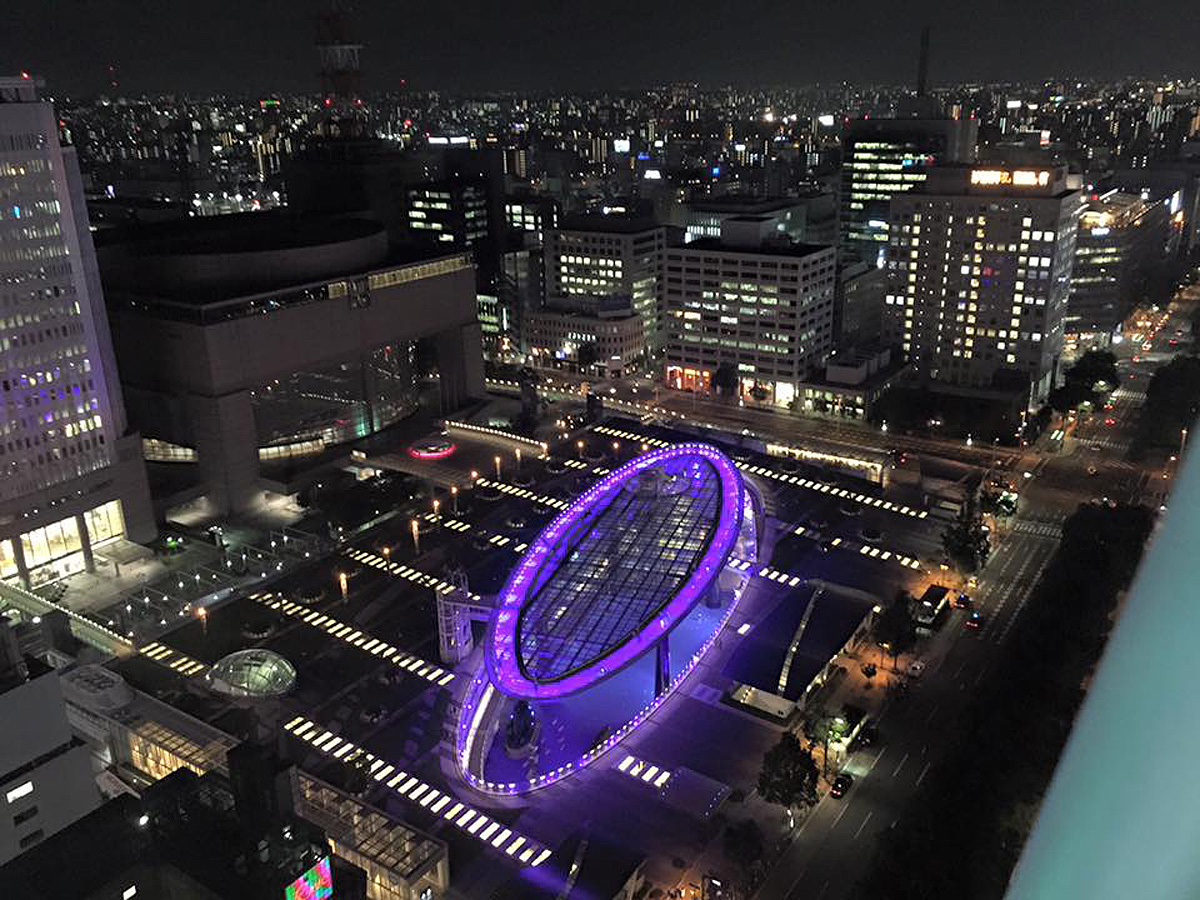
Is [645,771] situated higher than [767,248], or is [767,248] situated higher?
[767,248]

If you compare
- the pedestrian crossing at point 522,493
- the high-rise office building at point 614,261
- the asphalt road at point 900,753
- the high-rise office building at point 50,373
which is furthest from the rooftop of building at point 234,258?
the asphalt road at point 900,753

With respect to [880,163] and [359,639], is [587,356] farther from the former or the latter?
[880,163]

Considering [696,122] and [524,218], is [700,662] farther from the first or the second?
[696,122]

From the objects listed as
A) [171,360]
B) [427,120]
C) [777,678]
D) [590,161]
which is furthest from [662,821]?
[427,120]

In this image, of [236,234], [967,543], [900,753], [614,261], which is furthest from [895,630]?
[236,234]

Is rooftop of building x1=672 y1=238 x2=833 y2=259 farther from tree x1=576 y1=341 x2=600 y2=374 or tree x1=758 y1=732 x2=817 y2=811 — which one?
tree x1=758 y1=732 x2=817 y2=811

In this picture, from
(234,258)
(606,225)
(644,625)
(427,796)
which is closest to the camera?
(427,796)
